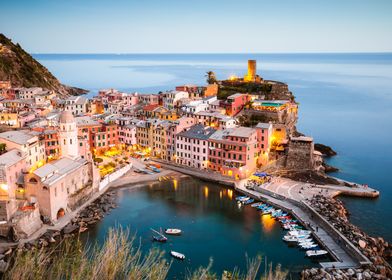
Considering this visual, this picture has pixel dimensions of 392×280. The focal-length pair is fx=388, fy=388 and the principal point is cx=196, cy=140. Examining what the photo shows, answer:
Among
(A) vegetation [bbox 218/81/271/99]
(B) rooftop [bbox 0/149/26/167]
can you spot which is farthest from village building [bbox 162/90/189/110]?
(B) rooftop [bbox 0/149/26/167]

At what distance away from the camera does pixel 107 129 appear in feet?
196

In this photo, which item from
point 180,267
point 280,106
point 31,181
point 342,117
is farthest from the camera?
point 342,117

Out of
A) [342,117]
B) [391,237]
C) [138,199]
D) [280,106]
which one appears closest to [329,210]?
[391,237]

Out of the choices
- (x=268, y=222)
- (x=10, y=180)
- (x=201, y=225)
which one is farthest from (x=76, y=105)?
(x=268, y=222)

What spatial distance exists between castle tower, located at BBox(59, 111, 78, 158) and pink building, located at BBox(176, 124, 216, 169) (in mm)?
15251

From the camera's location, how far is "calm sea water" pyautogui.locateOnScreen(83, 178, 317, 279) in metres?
33.7

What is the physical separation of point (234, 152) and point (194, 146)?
6508mm

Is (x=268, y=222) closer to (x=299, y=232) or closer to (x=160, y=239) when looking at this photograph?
(x=299, y=232)

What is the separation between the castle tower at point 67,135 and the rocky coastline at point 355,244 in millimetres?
28415

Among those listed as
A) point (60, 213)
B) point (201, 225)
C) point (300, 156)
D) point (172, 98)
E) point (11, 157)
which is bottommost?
point (201, 225)

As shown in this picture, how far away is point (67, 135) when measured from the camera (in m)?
46.2

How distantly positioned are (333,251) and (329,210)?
314 inches

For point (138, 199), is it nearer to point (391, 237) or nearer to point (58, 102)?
point (391, 237)

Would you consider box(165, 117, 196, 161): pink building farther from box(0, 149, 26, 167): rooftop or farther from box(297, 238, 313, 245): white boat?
box(297, 238, 313, 245): white boat
